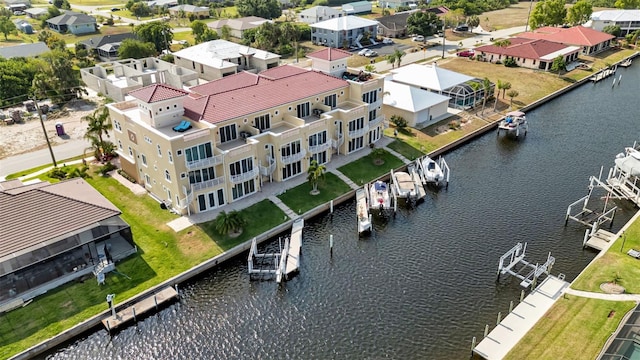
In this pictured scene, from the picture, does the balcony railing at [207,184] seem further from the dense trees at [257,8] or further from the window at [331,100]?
the dense trees at [257,8]

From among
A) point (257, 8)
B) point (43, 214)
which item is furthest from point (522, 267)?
point (257, 8)

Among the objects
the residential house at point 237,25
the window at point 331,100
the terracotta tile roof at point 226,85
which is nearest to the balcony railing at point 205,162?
the terracotta tile roof at point 226,85

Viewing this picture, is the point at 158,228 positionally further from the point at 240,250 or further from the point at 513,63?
the point at 513,63

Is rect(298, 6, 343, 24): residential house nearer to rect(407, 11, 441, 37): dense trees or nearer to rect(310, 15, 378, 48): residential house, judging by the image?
rect(310, 15, 378, 48): residential house

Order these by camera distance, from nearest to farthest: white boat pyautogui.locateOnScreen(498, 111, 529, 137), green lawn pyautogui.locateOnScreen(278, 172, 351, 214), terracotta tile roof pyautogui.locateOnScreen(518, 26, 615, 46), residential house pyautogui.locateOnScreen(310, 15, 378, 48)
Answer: green lawn pyautogui.locateOnScreen(278, 172, 351, 214) → white boat pyautogui.locateOnScreen(498, 111, 529, 137) → terracotta tile roof pyautogui.locateOnScreen(518, 26, 615, 46) → residential house pyautogui.locateOnScreen(310, 15, 378, 48)

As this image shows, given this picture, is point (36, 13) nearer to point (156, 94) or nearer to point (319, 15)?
point (319, 15)

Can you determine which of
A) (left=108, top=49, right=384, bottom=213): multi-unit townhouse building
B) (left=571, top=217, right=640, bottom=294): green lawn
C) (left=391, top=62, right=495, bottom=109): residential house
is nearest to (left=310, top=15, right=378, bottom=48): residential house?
(left=391, top=62, right=495, bottom=109): residential house
